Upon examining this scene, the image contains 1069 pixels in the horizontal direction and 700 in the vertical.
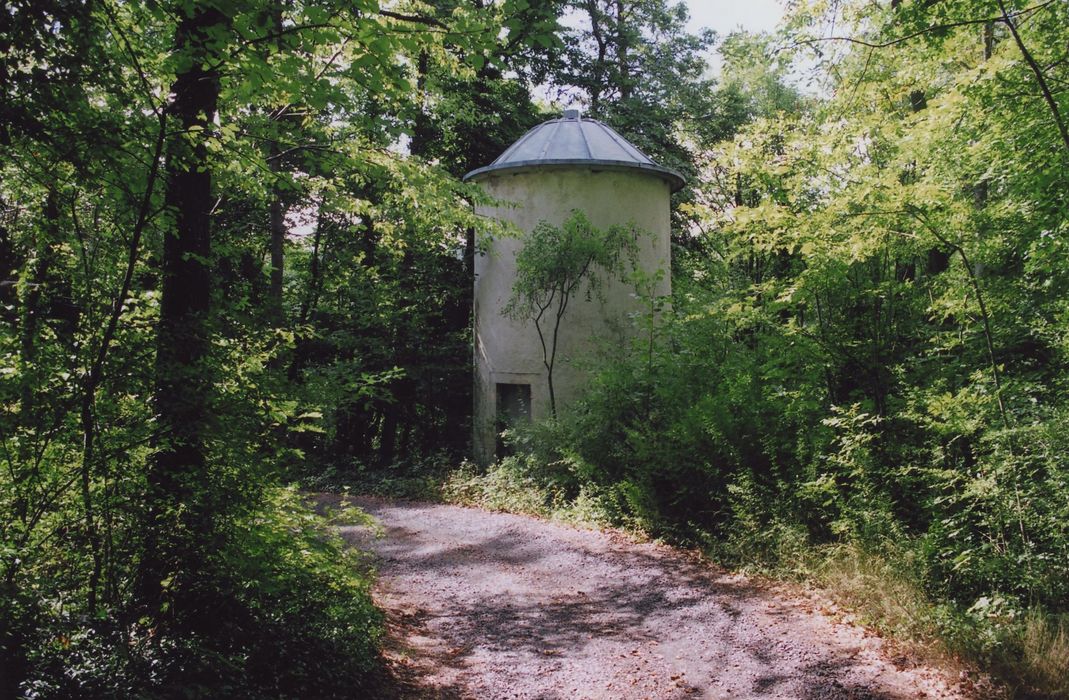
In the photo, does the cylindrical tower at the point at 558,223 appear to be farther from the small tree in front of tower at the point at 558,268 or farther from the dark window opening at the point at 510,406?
the small tree in front of tower at the point at 558,268

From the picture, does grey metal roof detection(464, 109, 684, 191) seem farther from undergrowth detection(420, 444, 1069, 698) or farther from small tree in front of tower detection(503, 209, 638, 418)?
undergrowth detection(420, 444, 1069, 698)

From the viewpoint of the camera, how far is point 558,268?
42.2 feet

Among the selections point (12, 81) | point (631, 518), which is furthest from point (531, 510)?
point (12, 81)

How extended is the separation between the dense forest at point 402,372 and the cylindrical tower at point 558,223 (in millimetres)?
2914

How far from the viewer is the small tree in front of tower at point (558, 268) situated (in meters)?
12.8

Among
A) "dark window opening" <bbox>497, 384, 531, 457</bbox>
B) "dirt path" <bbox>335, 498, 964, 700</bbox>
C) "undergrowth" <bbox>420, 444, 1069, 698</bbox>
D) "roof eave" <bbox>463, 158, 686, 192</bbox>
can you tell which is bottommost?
"dirt path" <bbox>335, 498, 964, 700</bbox>

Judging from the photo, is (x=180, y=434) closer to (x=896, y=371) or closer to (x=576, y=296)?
(x=896, y=371)

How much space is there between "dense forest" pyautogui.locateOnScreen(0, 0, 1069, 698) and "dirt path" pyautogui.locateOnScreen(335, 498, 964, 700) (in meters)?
0.48

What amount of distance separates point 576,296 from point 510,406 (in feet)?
9.03

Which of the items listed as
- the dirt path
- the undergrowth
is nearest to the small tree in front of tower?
the undergrowth

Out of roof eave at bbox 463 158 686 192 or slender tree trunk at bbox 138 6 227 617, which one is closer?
slender tree trunk at bbox 138 6 227 617

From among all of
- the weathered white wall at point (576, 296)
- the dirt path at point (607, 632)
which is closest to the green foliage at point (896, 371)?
the dirt path at point (607, 632)

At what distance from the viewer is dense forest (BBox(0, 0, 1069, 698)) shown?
3.96 meters

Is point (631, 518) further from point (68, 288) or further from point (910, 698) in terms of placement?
point (68, 288)
